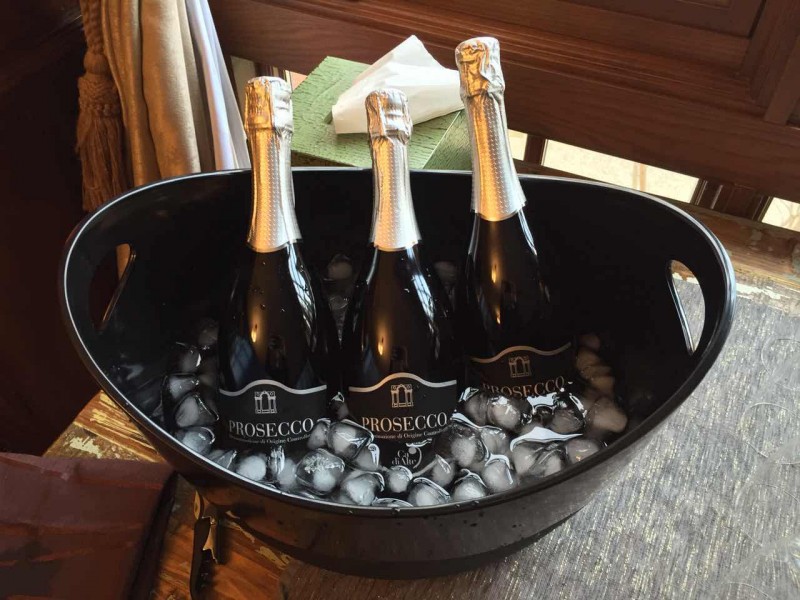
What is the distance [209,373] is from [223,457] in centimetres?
10

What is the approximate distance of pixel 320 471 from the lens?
0.45 metres

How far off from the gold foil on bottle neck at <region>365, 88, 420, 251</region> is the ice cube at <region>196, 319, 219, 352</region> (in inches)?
6.6

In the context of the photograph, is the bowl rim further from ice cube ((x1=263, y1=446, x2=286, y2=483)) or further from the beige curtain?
the beige curtain

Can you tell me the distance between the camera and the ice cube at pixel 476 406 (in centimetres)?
49

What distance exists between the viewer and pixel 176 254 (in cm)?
53

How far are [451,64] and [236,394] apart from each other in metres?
0.68

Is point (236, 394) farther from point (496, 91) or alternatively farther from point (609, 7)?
point (609, 7)

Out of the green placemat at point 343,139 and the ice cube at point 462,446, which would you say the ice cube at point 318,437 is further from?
the green placemat at point 343,139

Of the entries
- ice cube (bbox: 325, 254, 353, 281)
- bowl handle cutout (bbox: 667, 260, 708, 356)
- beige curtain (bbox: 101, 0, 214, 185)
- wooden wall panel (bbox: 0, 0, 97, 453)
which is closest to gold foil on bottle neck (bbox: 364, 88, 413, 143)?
ice cube (bbox: 325, 254, 353, 281)

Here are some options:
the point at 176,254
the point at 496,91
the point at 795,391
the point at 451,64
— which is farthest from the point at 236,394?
the point at 451,64

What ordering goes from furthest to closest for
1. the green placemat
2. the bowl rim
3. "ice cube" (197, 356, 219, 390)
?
the green placemat < "ice cube" (197, 356, 219, 390) < the bowl rim

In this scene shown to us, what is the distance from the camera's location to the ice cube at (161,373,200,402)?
0.52 m

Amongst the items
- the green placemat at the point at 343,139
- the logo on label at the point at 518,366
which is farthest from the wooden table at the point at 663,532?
the green placemat at the point at 343,139

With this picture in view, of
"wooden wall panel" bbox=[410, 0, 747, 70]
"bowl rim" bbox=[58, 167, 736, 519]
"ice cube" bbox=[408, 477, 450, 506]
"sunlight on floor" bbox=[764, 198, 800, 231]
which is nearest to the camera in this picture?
"bowl rim" bbox=[58, 167, 736, 519]
